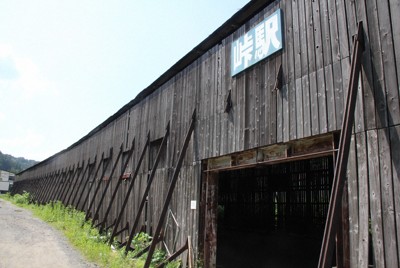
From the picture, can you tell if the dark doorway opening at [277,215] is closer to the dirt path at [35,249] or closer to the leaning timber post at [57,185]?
A: the dirt path at [35,249]

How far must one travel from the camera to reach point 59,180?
29.0m

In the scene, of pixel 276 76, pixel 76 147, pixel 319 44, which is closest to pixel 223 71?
pixel 276 76

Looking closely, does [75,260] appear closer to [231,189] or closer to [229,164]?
[229,164]

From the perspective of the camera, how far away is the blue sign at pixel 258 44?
6742 mm

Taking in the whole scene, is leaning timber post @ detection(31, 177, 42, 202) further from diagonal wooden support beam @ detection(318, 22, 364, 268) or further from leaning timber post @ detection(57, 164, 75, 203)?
diagonal wooden support beam @ detection(318, 22, 364, 268)

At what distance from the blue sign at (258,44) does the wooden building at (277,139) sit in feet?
0.11

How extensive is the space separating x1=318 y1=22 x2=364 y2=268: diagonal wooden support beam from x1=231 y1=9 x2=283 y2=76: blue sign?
194 cm

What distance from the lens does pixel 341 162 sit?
446 cm

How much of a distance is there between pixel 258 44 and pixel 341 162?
364 cm

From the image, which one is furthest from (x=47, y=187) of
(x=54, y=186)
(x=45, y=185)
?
(x=54, y=186)

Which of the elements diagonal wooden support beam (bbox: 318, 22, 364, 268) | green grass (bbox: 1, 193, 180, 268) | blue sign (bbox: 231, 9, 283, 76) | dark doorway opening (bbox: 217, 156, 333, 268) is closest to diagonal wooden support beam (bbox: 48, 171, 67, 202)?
green grass (bbox: 1, 193, 180, 268)

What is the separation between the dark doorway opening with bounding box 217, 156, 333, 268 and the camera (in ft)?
42.0

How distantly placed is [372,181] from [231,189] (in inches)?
514

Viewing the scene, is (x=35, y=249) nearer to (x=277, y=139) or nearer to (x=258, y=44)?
(x=277, y=139)
